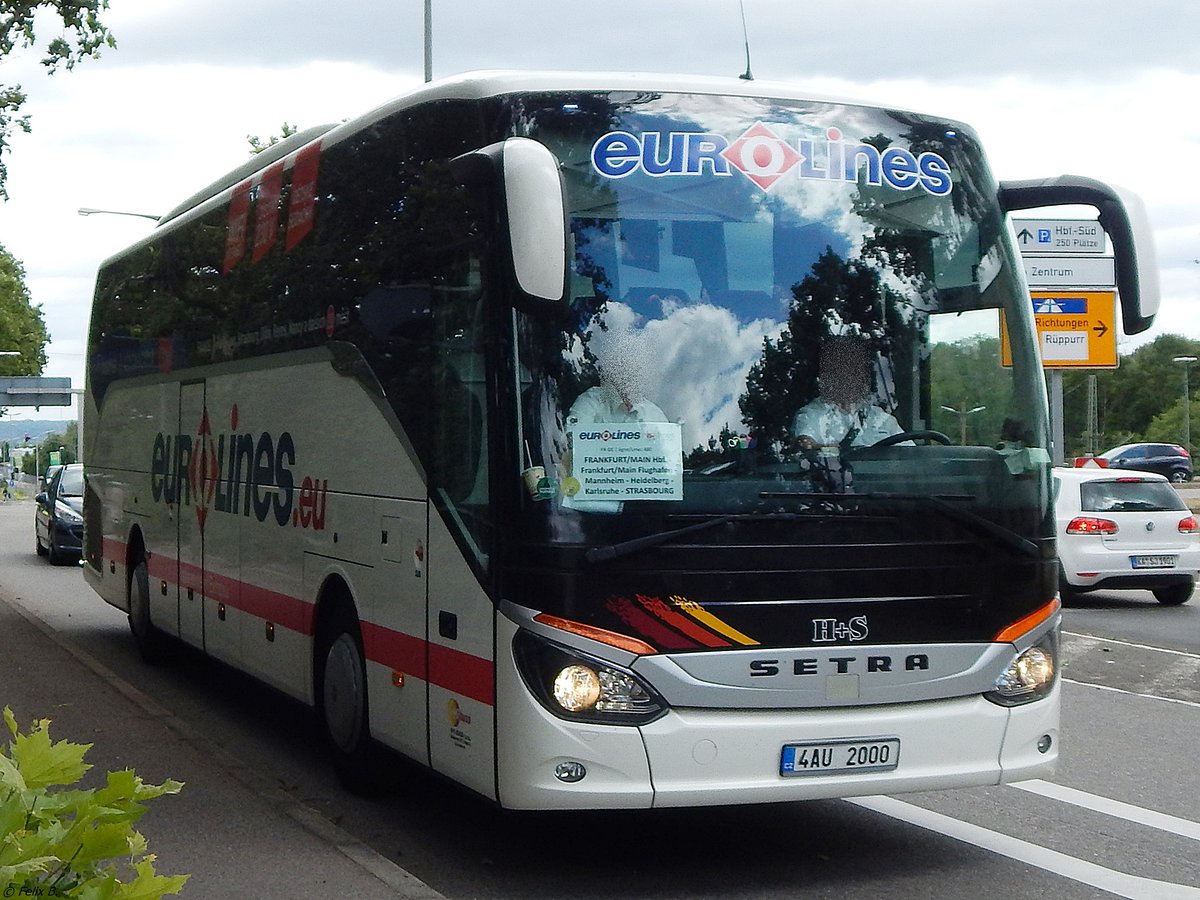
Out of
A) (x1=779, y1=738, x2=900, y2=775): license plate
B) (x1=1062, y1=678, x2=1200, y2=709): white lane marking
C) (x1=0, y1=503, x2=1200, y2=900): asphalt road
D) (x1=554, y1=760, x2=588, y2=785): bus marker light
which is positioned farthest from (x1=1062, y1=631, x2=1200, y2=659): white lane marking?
(x1=554, y1=760, x2=588, y2=785): bus marker light

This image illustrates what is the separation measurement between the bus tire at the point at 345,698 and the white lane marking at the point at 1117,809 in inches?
120

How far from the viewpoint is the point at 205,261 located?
11.4 m

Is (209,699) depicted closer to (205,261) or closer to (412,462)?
(205,261)

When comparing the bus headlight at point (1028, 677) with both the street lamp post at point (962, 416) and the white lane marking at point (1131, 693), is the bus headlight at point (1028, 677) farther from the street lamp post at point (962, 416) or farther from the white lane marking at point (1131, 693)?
the white lane marking at point (1131, 693)

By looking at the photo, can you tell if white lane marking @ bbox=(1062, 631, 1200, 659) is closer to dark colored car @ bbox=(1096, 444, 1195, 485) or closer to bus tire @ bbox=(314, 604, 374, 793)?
bus tire @ bbox=(314, 604, 374, 793)

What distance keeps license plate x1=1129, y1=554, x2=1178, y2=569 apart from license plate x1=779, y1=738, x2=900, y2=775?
13532 mm

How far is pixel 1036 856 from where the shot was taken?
23.1 ft

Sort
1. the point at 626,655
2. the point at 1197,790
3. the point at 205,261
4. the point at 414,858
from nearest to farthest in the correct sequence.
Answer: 1. the point at 626,655
2. the point at 414,858
3. the point at 1197,790
4. the point at 205,261

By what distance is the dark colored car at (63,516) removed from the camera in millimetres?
27953

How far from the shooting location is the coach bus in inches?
240

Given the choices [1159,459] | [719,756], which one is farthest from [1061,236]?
[1159,459]

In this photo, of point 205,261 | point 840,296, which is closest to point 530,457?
point 840,296

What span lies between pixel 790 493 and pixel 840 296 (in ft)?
2.70

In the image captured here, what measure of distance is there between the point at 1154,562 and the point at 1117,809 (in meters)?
11.6
